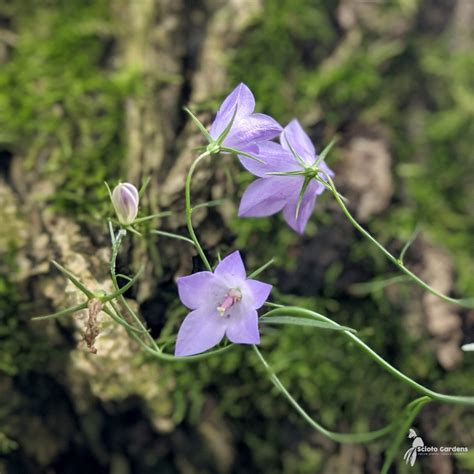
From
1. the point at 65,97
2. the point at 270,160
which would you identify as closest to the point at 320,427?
the point at 270,160

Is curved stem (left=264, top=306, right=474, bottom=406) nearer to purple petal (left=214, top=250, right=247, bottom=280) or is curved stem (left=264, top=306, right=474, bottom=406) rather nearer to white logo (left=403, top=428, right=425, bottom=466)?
purple petal (left=214, top=250, right=247, bottom=280)

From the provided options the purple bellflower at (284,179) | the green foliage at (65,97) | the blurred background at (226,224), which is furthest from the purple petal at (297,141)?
the green foliage at (65,97)

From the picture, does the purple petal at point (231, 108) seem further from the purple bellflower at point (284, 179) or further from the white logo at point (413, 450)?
the white logo at point (413, 450)

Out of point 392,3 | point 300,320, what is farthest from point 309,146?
point 392,3

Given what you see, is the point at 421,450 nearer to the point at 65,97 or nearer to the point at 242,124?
the point at 242,124

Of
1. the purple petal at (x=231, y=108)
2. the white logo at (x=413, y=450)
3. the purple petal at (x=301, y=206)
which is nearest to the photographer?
the purple petal at (x=231, y=108)

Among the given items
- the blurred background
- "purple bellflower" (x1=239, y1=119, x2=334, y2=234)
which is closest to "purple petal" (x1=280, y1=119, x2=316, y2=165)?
"purple bellflower" (x1=239, y1=119, x2=334, y2=234)
